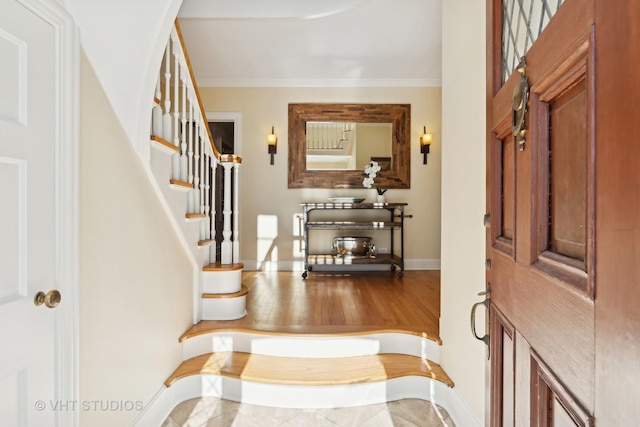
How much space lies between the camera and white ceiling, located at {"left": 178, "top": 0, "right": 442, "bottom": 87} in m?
2.94

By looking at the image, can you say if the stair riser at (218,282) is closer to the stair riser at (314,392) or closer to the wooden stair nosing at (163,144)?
the stair riser at (314,392)

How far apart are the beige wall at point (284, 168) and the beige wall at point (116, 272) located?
8.41ft

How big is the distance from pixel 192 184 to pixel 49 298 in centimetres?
129

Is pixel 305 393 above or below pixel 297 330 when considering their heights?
below

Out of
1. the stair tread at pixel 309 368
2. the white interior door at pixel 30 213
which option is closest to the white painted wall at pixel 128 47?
the white interior door at pixel 30 213

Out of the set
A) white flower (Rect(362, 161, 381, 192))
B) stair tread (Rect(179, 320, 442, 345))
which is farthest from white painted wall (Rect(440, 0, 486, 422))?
white flower (Rect(362, 161, 381, 192))

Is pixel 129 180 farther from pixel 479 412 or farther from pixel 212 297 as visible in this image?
pixel 479 412

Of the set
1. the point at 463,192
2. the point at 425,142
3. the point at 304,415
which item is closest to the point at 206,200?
the point at 304,415

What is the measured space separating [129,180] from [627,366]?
1721 mm

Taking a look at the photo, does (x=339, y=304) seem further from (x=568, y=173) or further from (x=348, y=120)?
(x=348, y=120)

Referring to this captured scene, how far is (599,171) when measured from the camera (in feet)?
1.37

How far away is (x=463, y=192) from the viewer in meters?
1.68

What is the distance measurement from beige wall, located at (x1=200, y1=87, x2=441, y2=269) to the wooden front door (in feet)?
11.9

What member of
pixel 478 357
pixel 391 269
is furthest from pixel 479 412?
pixel 391 269
